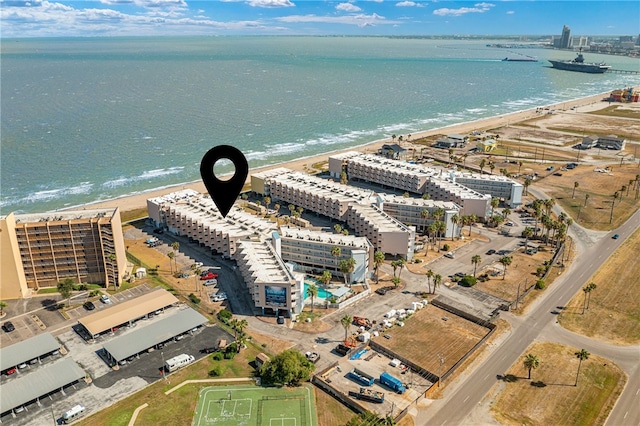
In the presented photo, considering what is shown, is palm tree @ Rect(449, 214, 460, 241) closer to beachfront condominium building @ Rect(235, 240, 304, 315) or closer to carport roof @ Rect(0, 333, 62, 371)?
beachfront condominium building @ Rect(235, 240, 304, 315)

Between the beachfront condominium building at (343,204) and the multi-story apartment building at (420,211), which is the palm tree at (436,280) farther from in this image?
the multi-story apartment building at (420,211)

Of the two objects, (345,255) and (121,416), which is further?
(345,255)

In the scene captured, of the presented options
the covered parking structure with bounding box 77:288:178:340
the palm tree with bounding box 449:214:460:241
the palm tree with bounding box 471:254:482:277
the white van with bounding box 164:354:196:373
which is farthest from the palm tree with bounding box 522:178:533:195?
the white van with bounding box 164:354:196:373

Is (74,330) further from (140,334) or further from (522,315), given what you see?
(522,315)

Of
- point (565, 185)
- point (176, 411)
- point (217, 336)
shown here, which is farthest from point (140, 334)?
point (565, 185)

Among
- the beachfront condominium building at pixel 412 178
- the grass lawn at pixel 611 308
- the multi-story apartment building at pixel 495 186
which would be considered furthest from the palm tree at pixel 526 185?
the grass lawn at pixel 611 308

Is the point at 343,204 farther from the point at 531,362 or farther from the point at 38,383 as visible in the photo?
the point at 38,383

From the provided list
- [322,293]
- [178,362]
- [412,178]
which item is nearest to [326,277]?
[322,293]
